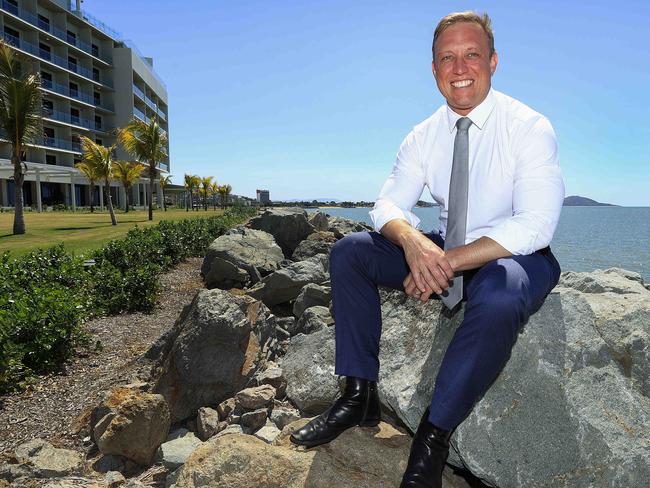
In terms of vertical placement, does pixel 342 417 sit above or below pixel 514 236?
below

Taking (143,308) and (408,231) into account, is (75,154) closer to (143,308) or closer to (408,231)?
(143,308)

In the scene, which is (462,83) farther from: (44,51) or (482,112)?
(44,51)

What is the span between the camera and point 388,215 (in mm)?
3121

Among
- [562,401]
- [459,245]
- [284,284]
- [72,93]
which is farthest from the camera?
[72,93]

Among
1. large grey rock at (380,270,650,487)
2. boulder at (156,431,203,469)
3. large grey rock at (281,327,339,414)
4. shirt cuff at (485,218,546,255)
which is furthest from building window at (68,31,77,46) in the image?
large grey rock at (380,270,650,487)

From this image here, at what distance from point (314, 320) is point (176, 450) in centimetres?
262

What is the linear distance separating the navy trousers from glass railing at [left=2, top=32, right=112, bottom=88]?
5515 centimetres

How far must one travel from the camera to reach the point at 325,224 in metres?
21.9

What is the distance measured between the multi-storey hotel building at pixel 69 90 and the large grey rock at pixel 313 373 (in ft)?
137

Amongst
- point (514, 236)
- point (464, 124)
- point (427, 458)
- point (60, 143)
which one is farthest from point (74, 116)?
point (427, 458)

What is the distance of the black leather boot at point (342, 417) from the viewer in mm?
2773

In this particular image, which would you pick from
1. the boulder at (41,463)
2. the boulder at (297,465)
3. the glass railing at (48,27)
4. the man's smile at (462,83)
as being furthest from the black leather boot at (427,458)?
the glass railing at (48,27)

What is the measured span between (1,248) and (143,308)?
38.8 ft

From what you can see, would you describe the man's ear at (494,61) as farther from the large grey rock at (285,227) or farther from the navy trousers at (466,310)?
the large grey rock at (285,227)
